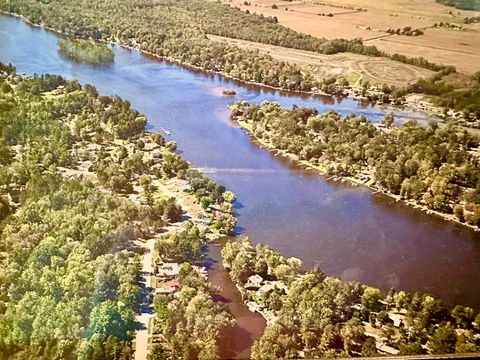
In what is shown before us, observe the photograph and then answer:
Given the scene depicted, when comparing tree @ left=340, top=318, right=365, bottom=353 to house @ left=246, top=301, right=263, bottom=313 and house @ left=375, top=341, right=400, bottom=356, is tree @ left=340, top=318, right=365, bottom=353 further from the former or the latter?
house @ left=246, top=301, right=263, bottom=313

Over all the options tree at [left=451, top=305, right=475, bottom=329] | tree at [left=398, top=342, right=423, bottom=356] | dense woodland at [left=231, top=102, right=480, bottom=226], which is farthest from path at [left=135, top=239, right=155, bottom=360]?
dense woodland at [left=231, top=102, right=480, bottom=226]

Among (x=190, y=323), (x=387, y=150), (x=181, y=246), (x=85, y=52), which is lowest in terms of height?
(x=190, y=323)

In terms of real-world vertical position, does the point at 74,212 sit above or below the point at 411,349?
above

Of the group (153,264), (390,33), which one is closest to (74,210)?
(153,264)

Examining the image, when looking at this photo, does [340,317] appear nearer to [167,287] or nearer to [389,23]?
[167,287]

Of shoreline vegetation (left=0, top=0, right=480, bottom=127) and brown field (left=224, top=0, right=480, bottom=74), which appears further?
shoreline vegetation (left=0, top=0, right=480, bottom=127)

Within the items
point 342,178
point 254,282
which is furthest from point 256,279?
point 342,178

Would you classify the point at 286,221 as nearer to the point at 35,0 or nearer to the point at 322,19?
the point at 322,19
